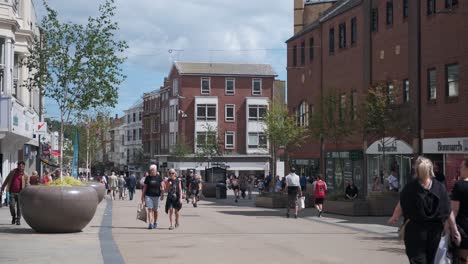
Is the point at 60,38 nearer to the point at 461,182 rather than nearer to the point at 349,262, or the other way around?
the point at 349,262

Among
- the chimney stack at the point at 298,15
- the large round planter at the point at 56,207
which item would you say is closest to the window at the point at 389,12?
the chimney stack at the point at 298,15

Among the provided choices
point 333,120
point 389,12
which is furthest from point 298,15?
point 333,120

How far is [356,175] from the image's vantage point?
4300 centimetres

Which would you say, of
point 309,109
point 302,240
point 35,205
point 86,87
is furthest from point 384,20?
point 35,205

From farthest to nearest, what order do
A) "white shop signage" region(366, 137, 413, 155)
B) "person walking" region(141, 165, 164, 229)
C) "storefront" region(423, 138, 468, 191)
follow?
"white shop signage" region(366, 137, 413, 155)
"storefront" region(423, 138, 468, 191)
"person walking" region(141, 165, 164, 229)

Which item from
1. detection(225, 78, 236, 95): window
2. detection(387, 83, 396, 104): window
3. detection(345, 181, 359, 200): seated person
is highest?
detection(225, 78, 236, 95): window

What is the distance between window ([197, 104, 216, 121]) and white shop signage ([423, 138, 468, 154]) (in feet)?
174

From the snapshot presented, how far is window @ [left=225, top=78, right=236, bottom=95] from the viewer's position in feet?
276

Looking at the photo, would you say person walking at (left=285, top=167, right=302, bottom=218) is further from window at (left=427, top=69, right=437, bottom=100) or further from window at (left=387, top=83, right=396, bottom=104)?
window at (left=427, top=69, right=437, bottom=100)

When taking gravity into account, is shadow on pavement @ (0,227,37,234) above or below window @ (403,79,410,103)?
below

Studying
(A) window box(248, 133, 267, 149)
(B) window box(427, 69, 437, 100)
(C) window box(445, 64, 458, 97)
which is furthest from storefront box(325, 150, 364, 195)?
(A) window box(248, 133, 267, 149)

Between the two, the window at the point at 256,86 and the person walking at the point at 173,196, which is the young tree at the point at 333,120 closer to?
the person walking at the point at 173,196

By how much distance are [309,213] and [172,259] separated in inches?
634

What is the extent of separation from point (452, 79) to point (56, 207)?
19.5 m
